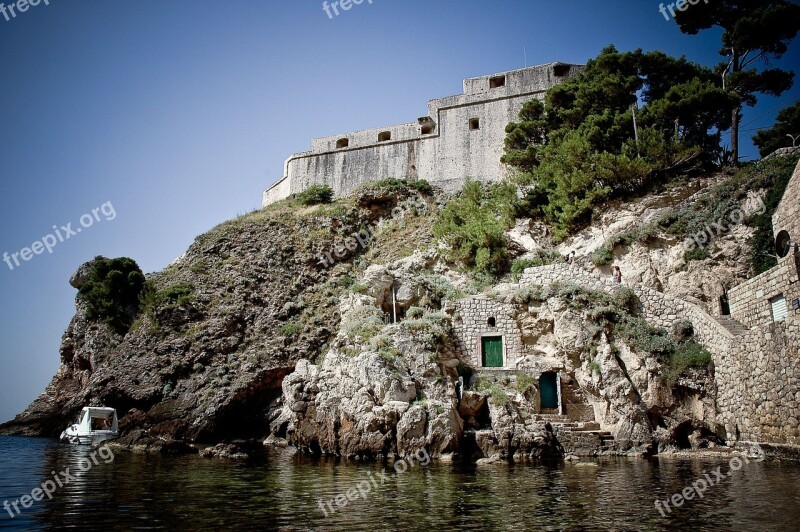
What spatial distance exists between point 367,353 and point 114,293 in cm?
2258

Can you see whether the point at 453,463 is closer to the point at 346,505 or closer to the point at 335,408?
the point at 335,408

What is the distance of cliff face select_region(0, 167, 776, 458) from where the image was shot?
61.9ft

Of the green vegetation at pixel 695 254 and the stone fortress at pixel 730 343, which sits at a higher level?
the green vegetation at pixel 695 254

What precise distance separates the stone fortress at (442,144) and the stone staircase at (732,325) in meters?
19.1

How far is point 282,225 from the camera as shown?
36.2m

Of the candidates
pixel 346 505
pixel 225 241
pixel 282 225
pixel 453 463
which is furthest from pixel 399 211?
pixel 346 505

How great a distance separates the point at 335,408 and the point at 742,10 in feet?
102

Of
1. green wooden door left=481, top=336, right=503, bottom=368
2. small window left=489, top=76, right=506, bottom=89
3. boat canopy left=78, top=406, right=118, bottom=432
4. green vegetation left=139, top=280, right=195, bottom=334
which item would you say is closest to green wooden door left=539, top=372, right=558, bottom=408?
green wooden door left=481, top=336, right=503, bottom=368

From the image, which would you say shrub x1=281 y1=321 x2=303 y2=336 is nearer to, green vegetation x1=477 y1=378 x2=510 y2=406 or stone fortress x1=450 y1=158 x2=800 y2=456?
stone fortress x1=450 y1=158 x2=800 y2=456

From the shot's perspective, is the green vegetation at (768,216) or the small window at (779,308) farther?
the green vegetation at (768,216)

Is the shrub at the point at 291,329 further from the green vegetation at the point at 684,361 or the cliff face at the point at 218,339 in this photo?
the green vegetation at the point at 684,361

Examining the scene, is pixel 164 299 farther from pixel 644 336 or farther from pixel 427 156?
pixel 644 336

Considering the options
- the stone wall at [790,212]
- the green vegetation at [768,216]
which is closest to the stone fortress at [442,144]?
the green vegetation at [768,216]

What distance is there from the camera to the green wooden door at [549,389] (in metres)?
21.6
